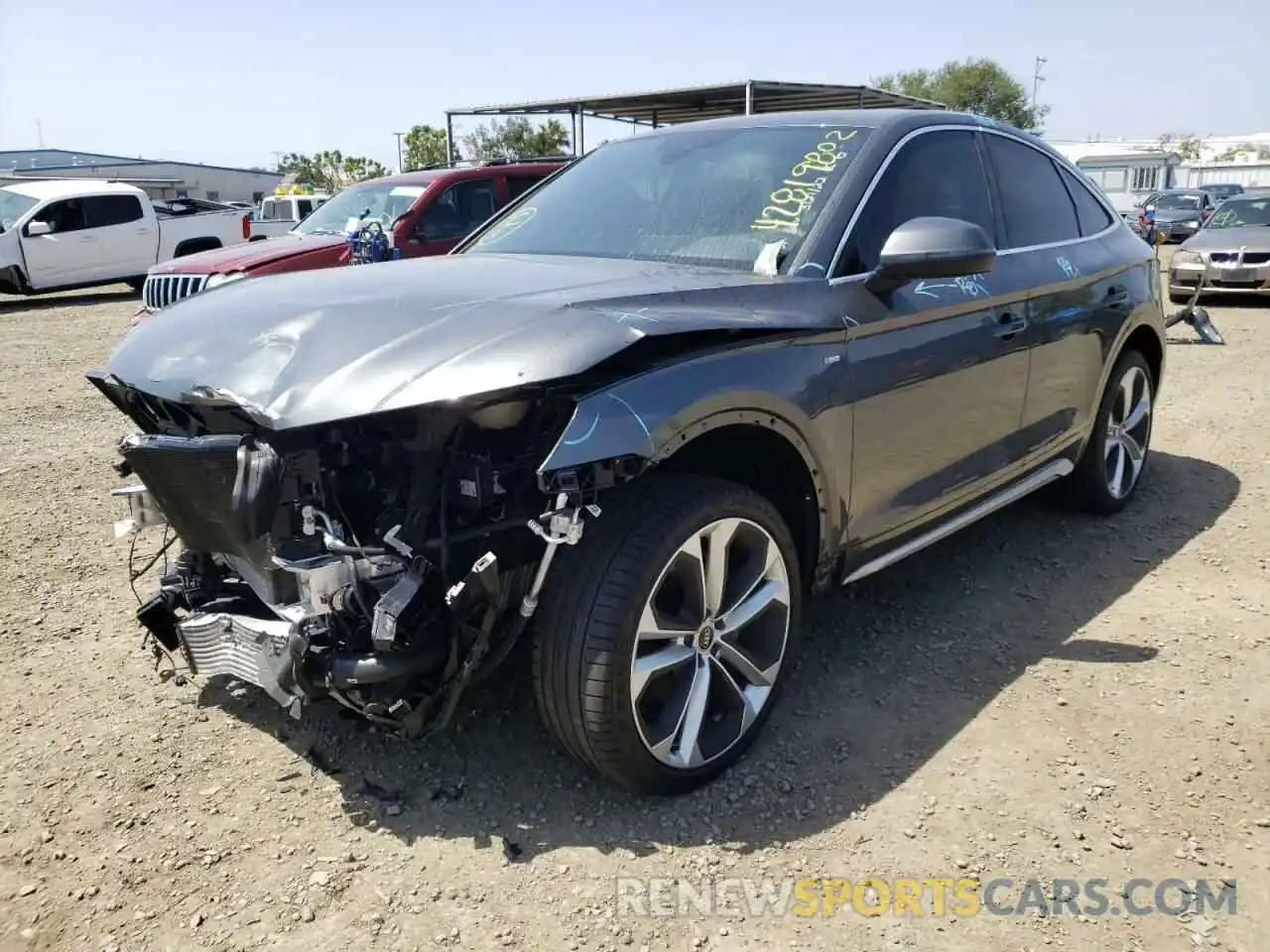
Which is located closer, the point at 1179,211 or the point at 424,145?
the point at 1179,211

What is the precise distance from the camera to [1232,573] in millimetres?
4312

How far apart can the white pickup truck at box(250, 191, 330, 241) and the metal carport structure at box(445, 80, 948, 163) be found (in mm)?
3532

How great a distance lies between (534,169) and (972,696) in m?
8.49

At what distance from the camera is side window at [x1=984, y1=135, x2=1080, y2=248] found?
398cm

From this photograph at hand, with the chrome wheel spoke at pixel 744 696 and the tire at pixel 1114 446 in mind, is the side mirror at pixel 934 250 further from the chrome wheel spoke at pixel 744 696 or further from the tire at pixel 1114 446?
the tire at pixel 1114 446

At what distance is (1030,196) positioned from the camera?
13.6ft

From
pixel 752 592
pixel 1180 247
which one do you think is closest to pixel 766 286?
pixel 752 592

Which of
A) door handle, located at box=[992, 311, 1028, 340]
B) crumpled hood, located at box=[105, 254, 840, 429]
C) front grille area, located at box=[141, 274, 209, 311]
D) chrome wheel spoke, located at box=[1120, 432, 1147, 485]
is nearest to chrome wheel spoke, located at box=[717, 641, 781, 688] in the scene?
crumpled hood, located at box=[105, 254, 840, 429]

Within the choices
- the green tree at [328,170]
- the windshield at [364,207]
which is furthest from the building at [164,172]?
the windshield at [364,207]

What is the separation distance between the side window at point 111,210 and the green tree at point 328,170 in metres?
49.2

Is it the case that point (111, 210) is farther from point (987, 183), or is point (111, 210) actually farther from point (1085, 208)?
point (987, 183)

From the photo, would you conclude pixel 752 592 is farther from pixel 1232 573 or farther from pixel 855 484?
pixel 1232 573

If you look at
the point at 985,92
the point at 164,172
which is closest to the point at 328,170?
the point at 164,172

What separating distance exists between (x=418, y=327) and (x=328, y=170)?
7137 cm
